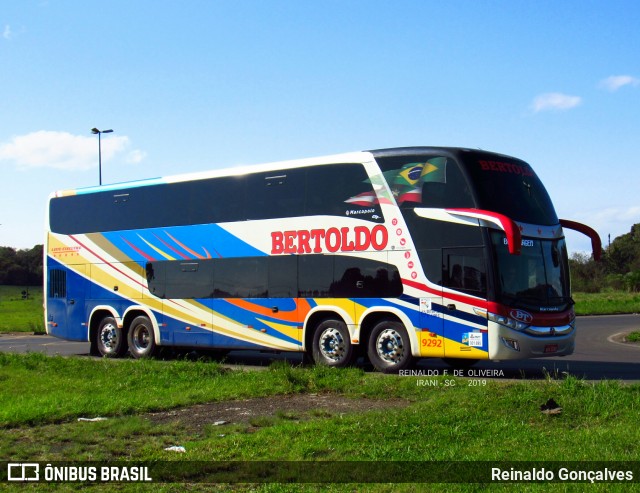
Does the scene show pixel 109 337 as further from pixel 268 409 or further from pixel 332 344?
pixel 268 409

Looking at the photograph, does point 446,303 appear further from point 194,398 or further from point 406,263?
point 194,398

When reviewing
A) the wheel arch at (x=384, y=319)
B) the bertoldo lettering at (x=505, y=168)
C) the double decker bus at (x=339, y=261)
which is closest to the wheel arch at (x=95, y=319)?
the double decker bus at (x=339, y=261)

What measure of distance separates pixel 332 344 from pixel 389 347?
139 cm

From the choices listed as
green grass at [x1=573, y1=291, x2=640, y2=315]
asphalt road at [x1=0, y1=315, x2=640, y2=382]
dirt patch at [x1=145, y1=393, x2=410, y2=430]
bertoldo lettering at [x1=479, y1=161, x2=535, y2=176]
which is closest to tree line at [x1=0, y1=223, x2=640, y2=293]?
green grass at [x1=573, y1=291, x2=640, y2=315]

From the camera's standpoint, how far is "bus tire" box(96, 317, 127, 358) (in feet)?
71.1

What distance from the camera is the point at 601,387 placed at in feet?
38.0

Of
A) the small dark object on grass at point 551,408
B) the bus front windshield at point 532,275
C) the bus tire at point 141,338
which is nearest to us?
the small dark object on grass at point 551,408

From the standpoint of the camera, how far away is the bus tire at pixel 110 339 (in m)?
21.7

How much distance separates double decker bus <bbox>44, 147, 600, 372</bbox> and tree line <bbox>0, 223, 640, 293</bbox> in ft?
158

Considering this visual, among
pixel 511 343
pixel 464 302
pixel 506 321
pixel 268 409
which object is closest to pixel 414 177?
pixel 464 302

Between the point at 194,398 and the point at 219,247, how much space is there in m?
6.88

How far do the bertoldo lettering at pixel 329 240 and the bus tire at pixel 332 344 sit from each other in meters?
1.50

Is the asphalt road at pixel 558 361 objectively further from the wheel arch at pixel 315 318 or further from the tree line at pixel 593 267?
the tree line at pixel 593 267

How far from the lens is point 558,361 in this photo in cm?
1950
